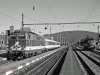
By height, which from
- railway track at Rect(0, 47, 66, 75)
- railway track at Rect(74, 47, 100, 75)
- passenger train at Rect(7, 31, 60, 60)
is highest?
passenger train at Rect(7, 31, 60, 60)

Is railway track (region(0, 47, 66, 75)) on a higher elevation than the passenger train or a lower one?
lower

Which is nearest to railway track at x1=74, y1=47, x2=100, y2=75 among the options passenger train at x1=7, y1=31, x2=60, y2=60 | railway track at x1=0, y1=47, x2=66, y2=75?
railway track at x1=0, y1=47, x2=66, y2=75

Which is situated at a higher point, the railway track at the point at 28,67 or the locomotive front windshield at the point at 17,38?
the locomotive front windshield at the point at 17,38

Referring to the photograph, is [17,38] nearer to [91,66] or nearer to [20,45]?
[20,45]

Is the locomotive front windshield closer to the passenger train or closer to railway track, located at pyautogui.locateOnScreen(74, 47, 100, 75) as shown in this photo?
the passenger train

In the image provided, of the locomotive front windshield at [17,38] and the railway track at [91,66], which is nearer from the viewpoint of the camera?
the railway track at [91,66]

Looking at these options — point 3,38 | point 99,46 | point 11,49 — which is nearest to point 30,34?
point 11,49

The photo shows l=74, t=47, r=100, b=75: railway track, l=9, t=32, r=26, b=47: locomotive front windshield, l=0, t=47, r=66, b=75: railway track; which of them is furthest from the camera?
l=9, t=32, r=26, b=47: locomotive front windshield

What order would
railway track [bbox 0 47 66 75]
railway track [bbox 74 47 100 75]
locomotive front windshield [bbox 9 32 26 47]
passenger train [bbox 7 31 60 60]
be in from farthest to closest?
locomotive front windshield [bbox 9 32 26 47] < passenger train [bbox 7 31 60 60] < railway track [bbox 74 47 100 75] < railway track [bbox 0 47 66 75]

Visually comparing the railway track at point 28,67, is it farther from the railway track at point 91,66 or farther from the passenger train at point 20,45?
the railway track at point 91,66

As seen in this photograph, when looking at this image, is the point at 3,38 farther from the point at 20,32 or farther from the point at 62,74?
the point at 62,74

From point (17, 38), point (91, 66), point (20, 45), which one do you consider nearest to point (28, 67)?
point (20, 45)

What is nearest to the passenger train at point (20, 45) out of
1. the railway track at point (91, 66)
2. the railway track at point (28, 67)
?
the railway track at point (28, 67)

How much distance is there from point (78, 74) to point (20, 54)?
962 cm
